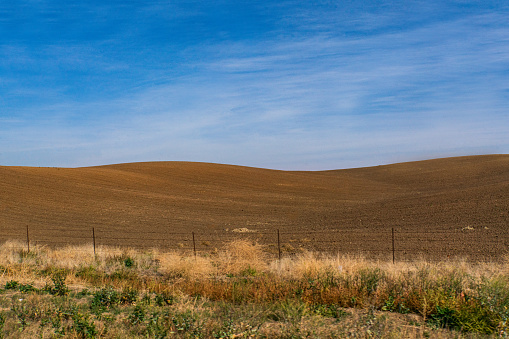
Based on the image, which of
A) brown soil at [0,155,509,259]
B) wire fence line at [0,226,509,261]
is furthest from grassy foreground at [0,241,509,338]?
brown soil at [0,155,509,259]

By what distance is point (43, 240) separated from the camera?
26.0 meters

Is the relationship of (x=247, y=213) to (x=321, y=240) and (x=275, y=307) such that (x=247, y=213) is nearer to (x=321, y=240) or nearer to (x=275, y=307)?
(x=321, y=240)

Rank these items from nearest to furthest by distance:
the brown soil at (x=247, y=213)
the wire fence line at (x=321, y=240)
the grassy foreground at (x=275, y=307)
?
1. the grassy foreground at (x=275, y=307)
2. the wire fence line at (x=321, y=240)
3. the brown soil at (x=247, y=213)

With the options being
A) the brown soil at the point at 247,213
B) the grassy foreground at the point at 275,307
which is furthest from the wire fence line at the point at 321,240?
the grassy foreground at the point at 275,307

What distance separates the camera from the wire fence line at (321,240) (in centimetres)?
2048

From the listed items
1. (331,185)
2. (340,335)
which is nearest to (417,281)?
(340,335)

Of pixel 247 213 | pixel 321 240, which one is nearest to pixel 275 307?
Result: pixel 321 240

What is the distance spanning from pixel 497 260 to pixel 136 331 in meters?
15.4

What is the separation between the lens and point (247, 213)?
43312 millimetres

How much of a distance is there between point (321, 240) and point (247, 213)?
58.2ft

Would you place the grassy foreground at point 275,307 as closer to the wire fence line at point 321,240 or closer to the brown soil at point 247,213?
the wire fence line at point 321,240

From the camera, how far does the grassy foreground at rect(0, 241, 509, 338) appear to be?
7.30 meters

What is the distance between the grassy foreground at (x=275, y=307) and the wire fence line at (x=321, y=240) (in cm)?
831

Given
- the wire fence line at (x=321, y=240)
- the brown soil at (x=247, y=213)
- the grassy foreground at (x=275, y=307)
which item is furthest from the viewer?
the brown soil at (x=247, y=213)
